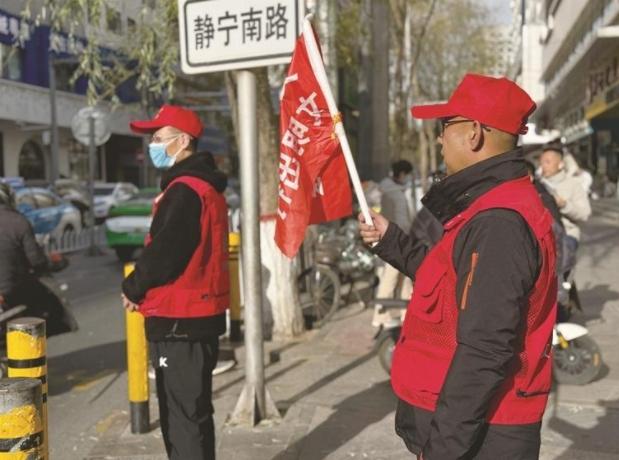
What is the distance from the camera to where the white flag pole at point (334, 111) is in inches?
113

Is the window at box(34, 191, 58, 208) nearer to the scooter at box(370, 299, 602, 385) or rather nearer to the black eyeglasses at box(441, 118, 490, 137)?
the scooter at box(370, 299, 602, 385)

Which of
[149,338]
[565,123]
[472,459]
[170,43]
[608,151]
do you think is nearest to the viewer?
[472,459]

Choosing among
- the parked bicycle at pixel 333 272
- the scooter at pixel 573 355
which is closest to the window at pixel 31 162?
the parked bicycle at pixel 333 272

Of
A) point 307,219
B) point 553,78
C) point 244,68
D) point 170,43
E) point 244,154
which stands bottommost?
point 307,219

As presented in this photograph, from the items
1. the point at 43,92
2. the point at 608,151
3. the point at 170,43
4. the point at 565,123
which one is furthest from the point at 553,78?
Answer: the point at 170,43

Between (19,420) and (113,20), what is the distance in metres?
7.33

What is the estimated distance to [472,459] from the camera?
7.23 feet

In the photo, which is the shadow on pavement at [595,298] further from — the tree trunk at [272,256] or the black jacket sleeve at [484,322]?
the black jacket sleeve at [484,322]

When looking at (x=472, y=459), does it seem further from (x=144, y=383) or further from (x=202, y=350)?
(x=144, y=383)

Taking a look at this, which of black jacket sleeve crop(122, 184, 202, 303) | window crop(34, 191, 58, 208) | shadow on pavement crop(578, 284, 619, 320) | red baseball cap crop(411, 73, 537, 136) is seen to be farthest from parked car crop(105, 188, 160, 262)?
red baseball cap crop(411, 73, 537, 136)

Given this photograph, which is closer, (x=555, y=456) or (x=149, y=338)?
(x=149, y=338)

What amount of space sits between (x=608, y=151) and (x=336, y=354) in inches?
1283

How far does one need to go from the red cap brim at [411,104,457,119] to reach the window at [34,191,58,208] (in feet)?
52.1

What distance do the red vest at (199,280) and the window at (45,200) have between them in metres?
14.6
